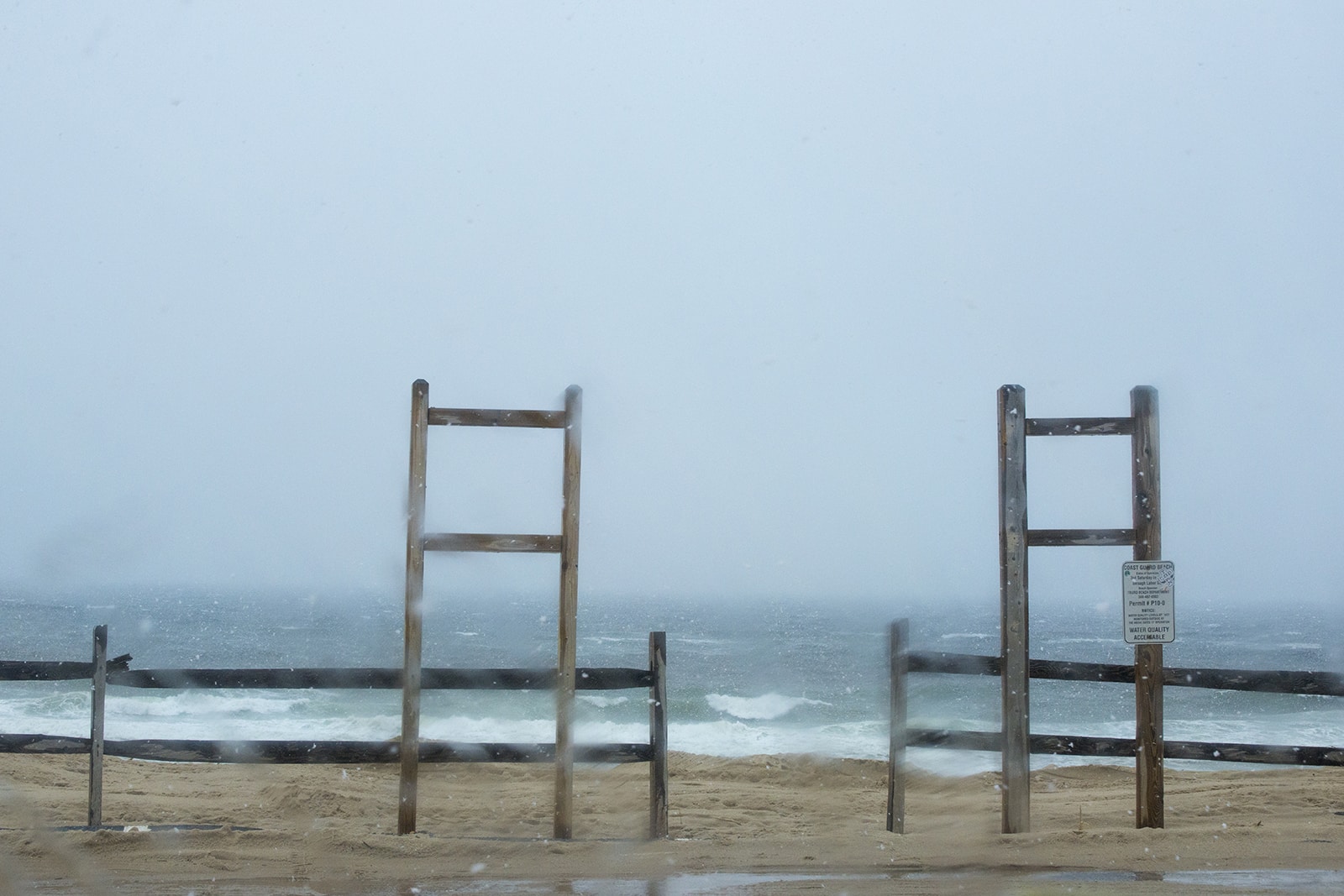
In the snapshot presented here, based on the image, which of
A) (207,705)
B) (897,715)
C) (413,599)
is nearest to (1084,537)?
(897,715)

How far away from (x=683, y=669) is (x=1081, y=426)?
31.0 metres

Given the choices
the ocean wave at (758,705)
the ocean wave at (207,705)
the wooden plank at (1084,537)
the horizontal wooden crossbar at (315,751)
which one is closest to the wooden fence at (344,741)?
the horizontal wooden crossbar at (315,751)

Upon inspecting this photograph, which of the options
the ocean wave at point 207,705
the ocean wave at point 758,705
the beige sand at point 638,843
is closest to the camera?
the beige sand at point 638,843

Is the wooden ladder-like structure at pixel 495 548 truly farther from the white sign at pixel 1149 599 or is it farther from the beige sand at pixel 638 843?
the white sign at pixel 1149 599

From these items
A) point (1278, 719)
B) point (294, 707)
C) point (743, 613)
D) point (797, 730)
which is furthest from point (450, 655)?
point (743, 613)

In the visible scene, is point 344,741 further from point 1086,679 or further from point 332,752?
point 1086,679

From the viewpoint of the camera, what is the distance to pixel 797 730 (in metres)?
20.8

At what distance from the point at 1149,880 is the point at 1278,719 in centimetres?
2096

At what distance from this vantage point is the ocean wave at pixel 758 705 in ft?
80.9

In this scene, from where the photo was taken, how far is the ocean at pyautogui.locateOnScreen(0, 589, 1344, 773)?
764 inches

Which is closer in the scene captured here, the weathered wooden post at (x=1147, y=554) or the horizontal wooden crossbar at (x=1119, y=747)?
the horizontal wooden crossbar at (x=1119, y=747)

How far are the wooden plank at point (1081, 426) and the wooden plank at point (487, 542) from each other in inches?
113

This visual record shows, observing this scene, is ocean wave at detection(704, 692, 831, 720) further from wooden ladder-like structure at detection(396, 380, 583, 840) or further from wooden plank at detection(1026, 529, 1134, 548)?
wooden ladder-like structure at detection(396, 380, 583, 840)

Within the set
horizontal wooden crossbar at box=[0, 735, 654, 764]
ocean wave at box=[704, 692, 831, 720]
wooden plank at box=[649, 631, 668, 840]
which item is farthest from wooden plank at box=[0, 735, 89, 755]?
ocean wave at box=[704, 692, 831, 720]
